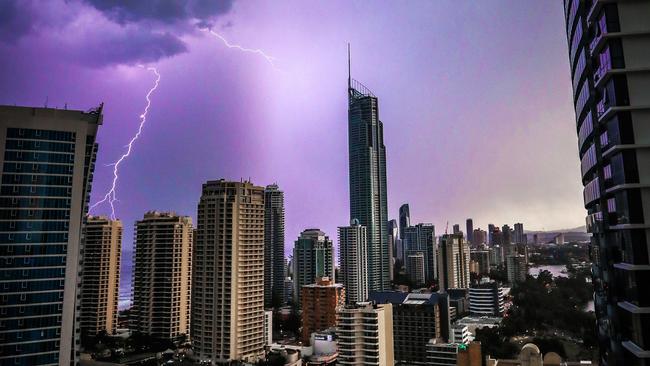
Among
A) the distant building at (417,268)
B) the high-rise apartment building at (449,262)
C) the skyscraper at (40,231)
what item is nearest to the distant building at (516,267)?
the high-rise apartment building at (449,262)

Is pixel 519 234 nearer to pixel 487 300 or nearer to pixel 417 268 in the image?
pixel 417 268

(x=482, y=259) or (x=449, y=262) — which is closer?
(x=449, y=262)

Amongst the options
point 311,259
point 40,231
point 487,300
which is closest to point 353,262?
point 311,259

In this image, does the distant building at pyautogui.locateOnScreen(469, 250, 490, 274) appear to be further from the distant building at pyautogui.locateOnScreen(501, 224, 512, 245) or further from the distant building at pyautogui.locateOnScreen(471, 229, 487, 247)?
the distant building at pyautogui.locateOnScreen(471, 229, 487, 247)

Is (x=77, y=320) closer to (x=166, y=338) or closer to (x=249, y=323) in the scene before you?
(x=249, y=323)

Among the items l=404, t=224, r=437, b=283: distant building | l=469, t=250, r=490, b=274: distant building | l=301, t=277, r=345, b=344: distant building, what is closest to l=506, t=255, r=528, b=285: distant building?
l=469, t=250, r=490, b=274: distant building

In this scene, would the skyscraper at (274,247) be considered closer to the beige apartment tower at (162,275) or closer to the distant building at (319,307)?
the distant building at (319,307)
